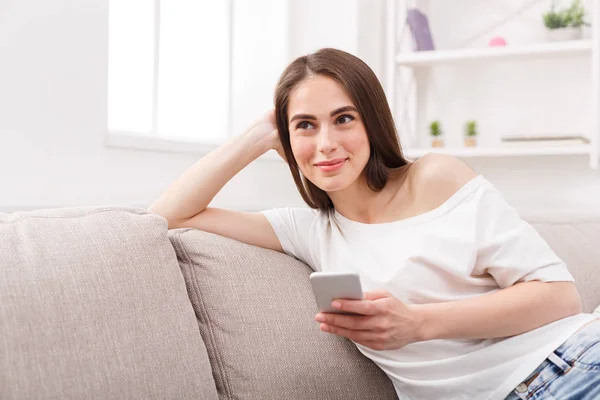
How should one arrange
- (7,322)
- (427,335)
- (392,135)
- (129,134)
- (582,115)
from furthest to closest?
(582,115)
(129,134)
(392,135)
(427,335)
(7,322)

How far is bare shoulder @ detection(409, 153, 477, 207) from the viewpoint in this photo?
5.22 feet

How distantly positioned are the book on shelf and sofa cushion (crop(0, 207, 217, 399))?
82.5 inches

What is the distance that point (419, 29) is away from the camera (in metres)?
3.42

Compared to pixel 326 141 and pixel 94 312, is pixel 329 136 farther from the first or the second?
pixel 94 312

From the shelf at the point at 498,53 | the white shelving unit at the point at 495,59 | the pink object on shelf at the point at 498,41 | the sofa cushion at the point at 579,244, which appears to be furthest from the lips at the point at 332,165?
the pink object on shelf at the point at 498,41

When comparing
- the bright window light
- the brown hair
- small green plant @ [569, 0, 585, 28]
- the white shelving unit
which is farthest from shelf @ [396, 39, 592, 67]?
the brown hair

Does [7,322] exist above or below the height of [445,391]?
above

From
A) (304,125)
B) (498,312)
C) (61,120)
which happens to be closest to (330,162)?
(304,125)

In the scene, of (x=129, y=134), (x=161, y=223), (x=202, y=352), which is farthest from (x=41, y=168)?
(x=202, y=352)

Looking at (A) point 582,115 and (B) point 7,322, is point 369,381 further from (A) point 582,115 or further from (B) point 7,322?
(A) point 582,115

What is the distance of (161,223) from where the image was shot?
156 cm

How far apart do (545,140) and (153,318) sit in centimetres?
227

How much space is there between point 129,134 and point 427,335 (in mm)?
1393

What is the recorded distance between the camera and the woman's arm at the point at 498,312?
4.77 feet
